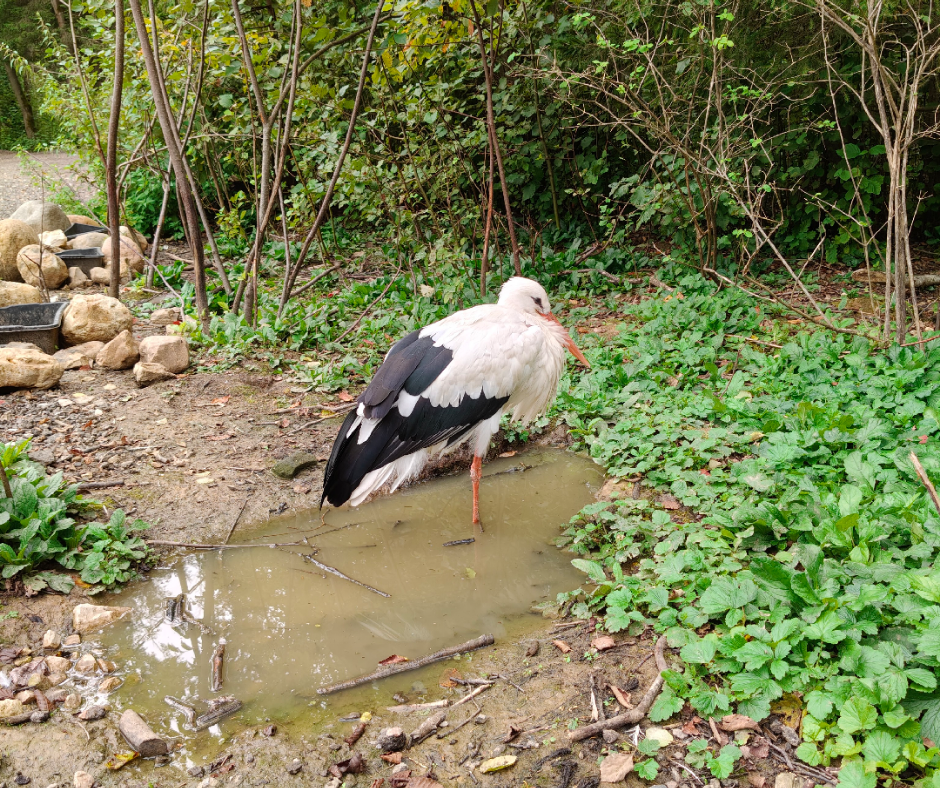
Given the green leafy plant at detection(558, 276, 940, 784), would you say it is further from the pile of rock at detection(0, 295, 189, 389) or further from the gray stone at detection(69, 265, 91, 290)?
the gray stone at detection(69, 265, 91, 290)

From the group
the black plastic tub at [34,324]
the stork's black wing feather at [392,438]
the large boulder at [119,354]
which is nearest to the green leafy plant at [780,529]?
the stork's black wing feather at [392,438]

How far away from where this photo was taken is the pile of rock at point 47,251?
25.5 ft

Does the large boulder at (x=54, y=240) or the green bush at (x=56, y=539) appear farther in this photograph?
the large boulder at (x=54, y=240)

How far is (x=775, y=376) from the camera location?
4.39 metres

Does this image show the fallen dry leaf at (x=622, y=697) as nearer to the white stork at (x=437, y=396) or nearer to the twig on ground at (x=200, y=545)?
the white stork at (x=437, y=396)

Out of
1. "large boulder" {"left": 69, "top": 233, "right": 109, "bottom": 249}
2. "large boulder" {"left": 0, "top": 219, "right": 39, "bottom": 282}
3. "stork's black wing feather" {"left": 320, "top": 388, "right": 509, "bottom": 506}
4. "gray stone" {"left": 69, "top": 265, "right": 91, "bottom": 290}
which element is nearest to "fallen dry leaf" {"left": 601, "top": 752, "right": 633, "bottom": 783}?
"stork's black wing feather" {"left": 320, "top": 388, "right": 509, "bottom": 506}

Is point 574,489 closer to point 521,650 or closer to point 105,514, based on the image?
point 521,650

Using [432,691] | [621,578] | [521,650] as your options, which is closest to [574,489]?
[621,578]

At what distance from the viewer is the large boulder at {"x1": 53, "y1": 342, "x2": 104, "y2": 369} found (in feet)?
17.3

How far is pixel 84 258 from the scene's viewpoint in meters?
8.28

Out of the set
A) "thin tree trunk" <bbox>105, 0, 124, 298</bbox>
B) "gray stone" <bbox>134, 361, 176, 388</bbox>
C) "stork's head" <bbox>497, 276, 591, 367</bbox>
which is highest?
"thin tree trunk" <bbox>105, 0, 124, 298</bbox>

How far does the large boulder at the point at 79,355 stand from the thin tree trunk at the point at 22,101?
657 inches

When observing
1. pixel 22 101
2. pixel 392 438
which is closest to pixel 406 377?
pixel 392 438

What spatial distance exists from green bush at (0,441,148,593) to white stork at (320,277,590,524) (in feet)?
3.14
